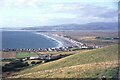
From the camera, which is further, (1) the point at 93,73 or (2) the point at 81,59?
(2) the point at 81,59

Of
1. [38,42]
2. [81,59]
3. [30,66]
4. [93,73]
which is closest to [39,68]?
[30,66]

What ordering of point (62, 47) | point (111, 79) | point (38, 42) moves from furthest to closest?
point (38, 42) < point (62, 47) < point (111, 79)

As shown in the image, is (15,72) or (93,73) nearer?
(93,73)

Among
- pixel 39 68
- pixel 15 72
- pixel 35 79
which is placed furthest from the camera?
pixel 39 68

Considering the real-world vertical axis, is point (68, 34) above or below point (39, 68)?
above

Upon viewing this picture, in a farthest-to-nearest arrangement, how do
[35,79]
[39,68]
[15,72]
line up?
[39,68]
[15,72]
[35,79]

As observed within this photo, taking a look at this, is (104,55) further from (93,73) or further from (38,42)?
(38,42)

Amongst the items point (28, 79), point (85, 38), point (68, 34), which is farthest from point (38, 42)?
point (28, 79)

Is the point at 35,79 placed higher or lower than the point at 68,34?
lower

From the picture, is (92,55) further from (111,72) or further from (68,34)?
(68,34)
